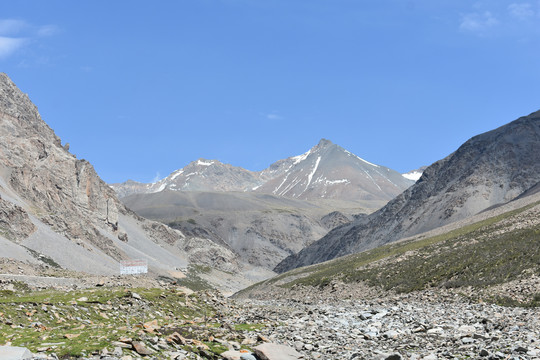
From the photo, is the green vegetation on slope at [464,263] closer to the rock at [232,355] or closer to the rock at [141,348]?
the rock at [232,355]

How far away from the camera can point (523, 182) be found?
7195 inches

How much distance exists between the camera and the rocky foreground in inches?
958

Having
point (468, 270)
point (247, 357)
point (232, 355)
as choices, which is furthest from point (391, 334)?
point (468, 270)

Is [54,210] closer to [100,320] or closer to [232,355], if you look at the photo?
[100,320]

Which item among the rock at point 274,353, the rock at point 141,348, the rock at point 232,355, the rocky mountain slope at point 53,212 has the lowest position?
the rock at point 274,353

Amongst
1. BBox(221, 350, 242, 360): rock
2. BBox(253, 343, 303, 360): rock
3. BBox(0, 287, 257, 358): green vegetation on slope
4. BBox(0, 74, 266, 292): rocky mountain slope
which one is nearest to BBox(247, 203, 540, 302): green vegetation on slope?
BBox(0, 287, 257, 358): green vegetation on slope

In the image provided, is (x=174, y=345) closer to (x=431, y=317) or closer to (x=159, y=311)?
(x=159, y=311)

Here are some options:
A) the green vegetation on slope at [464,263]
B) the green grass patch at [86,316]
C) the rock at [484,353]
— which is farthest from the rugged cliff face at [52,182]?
the rock at [484,353]

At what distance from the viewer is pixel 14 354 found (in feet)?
64.8

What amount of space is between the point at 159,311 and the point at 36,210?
382 feet

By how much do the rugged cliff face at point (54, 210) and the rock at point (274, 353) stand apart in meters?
89.8

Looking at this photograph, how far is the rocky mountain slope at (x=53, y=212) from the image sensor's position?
122 metres

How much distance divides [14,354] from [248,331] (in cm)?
1798

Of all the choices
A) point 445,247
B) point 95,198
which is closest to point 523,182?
point 445,247
